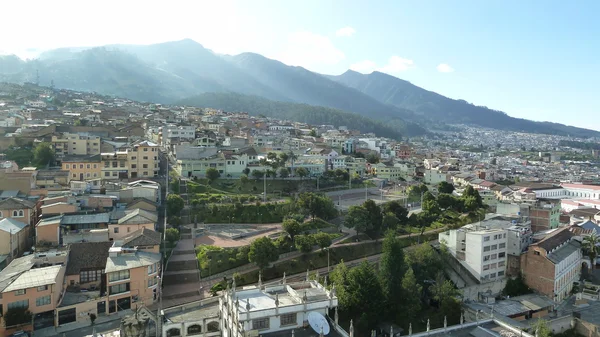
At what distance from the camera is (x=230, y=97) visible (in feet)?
536

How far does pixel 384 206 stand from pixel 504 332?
20224 millimetres

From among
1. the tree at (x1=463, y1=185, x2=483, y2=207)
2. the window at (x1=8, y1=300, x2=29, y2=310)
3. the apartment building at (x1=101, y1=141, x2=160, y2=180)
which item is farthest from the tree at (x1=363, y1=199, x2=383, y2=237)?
the window at (x1=8, y1=300, x2=29, y2=310)

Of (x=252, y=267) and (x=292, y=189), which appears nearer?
(x=252, y=267)

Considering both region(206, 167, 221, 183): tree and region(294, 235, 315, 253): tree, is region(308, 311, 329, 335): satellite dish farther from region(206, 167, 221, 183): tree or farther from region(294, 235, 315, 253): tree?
region(206, 167, 221, 183): tree

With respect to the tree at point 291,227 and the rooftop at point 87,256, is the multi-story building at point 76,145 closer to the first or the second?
the rooftop at point 87,256

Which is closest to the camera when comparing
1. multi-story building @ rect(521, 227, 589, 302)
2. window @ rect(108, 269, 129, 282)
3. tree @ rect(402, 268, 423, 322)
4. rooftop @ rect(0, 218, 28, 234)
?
window @ rect(108, 269, 129, 282)

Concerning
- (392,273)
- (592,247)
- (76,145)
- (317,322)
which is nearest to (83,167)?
(76,145)

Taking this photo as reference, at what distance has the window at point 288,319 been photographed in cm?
1975

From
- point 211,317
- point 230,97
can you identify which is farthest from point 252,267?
point 230,97

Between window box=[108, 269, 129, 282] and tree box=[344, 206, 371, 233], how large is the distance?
18.4m

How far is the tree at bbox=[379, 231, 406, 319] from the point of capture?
28.1m

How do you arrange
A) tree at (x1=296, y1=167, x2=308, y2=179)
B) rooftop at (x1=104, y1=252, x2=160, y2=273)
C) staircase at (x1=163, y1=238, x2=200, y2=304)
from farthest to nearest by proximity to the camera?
1. tree at (x1=296, y1=167, x2=308, y2=179)
2. staircase at (x1=163, y1=238, x2=200, y2=304)
3. rooftop at (x1=104, y1=252, x2=160, y2=273)

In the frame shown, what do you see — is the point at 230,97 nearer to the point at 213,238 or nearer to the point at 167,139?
the point at 167,139

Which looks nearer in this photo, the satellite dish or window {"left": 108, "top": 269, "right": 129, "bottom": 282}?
the satellite dish
